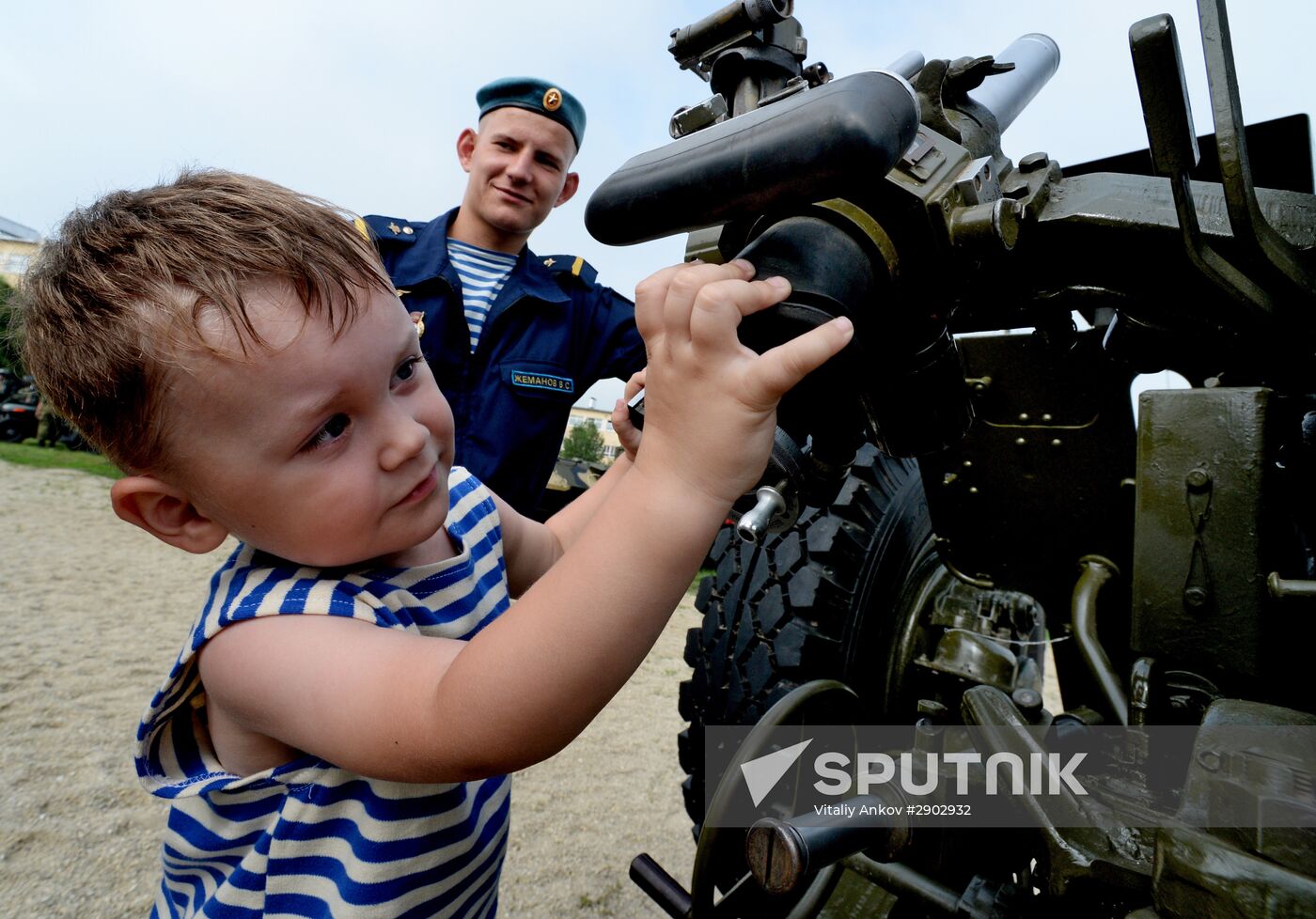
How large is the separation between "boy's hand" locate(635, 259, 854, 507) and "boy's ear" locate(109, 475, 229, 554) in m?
0.47

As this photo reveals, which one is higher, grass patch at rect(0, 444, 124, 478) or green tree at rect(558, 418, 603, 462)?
green tree at rect(558, 418, 603, 462)

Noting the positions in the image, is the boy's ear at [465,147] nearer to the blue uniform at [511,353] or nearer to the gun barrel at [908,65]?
the blue uniform at [511,353]

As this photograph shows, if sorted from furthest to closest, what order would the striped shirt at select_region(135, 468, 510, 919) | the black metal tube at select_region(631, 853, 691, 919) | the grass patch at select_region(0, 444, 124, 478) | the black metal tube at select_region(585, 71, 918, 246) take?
the grass patch at select_region(0, 444, 124, 478) < the black metal tube at select_region(631, 853, 691, 919) < the striped shirt at select_region(135, 468, 510, 919) < the black metal tube at select_region(585, 71, 918, 246)

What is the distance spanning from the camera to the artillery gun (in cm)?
69

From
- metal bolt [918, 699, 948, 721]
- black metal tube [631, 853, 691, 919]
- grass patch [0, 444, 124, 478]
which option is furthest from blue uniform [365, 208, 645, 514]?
grass patch [0, 444, 124, 478]

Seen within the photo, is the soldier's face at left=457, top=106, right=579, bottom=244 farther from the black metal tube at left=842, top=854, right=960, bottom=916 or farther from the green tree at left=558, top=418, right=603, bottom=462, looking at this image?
the green tree at left=558, top=418, right=603, bottom=462

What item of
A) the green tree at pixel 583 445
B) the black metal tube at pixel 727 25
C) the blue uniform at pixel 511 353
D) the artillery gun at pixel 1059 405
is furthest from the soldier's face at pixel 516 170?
the green tree at pixel 583 445

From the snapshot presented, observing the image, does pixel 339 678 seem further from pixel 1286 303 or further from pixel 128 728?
pixel 128 728

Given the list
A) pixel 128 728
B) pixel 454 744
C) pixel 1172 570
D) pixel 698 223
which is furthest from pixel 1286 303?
pixel 128 728

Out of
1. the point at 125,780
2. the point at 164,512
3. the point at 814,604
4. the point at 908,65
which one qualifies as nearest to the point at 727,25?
the point at 908,65

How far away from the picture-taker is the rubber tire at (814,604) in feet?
5.55

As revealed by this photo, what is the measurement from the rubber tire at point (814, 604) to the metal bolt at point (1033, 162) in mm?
865

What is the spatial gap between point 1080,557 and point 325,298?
1.47 m

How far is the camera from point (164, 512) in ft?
2.65
